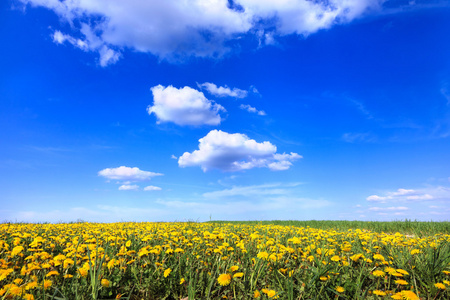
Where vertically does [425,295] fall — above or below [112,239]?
below

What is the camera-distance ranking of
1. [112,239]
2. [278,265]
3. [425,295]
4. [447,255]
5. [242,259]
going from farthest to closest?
1. [112,239]
2. [242,259]
3. [447,255]
4. [278,265]
5. [425,295]

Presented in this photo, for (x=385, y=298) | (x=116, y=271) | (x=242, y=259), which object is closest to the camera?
(x=385, y=298)

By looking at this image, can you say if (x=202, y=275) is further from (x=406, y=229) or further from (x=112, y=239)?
(x=406, y=229)

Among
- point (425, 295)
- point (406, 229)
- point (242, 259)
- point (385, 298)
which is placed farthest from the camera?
point (406, 229)

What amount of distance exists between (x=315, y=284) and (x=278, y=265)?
2.93 ft

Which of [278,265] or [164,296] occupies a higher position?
[278,265]

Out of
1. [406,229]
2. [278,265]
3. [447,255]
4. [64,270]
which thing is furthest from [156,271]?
[406,229]

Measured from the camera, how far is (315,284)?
11.2 feet

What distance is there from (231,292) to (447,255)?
3777 mm

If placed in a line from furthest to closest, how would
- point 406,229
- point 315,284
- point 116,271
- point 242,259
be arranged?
point 406,229, point 242,259, point 116,271, point 315,284

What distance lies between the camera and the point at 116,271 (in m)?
3.90

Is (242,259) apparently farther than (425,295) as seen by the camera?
Yes

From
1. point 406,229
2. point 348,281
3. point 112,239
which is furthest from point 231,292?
point 406,229

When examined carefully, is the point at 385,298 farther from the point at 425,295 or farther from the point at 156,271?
the point at 156,271
